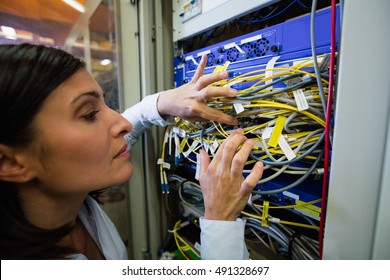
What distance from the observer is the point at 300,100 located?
1.80ft

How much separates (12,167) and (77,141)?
0.58 ft

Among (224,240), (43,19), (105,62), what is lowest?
(224,240)

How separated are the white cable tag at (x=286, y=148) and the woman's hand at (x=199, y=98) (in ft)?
0.60

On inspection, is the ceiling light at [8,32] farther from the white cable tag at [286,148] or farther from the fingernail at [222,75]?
the white cable tag at [286,148]

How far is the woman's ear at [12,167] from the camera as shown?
50 cm

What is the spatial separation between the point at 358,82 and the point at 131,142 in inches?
39.7

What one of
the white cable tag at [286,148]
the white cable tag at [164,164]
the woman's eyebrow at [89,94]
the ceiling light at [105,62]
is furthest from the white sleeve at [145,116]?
the white cable tag at [286,148]

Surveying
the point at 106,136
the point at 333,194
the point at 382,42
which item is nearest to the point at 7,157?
the point at 106,136

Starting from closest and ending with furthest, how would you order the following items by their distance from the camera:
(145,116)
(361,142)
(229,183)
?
1. (361,142)
2. (229,183)
3. (145,116)

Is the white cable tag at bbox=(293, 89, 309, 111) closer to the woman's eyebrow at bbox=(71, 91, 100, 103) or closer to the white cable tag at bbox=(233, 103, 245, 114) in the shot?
the white cable tag at bbox=(233, 103, 245, 114)

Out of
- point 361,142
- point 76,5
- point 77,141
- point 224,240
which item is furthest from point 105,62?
point 361,142

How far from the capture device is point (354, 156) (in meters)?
0.46

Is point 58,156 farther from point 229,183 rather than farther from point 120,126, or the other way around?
point 229,183

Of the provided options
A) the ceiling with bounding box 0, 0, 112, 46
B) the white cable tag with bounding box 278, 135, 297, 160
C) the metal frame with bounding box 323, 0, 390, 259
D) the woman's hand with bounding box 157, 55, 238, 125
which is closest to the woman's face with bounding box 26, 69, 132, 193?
the woman's hand with bounding box 157, 55, 238, 125
